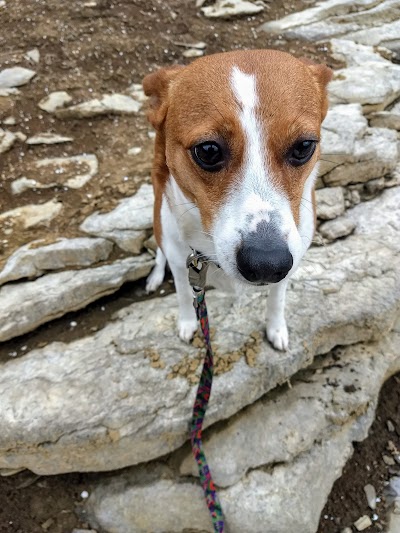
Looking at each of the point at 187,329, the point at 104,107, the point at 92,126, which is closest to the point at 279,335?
the point at 187,329

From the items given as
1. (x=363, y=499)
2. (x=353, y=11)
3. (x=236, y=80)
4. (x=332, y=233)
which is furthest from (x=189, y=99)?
(x=353, y=11)

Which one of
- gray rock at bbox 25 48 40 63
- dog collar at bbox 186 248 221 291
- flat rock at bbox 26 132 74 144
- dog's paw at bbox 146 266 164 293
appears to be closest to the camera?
dog collar at bbox 186 248 221 291

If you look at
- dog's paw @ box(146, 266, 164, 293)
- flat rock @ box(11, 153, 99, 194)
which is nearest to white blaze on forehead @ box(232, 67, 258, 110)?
dog's paw @ box(146, 266, 164, 293)

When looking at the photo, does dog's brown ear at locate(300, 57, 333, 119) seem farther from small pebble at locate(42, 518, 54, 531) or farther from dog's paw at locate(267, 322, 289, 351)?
small pebble at locate(42, 518, 54, 531)

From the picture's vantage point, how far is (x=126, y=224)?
156 inches

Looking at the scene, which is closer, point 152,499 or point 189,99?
point 189,99

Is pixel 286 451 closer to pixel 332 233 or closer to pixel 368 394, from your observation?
pixel 368 394

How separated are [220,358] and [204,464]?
74 centimetres

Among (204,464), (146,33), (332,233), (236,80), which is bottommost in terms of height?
(204,464)

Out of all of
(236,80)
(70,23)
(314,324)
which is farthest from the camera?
(70,23)

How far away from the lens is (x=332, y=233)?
3.95 meters

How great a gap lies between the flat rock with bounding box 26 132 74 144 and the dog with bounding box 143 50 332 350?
252 cm

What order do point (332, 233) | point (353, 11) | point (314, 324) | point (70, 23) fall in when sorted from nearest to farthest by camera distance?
point (314, 324), point (332, 233), point (70, 23), point (353, 11)

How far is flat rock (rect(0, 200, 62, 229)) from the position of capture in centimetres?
390
